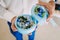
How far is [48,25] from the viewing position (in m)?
1.29

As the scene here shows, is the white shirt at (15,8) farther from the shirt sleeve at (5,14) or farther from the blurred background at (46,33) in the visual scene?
the blurred background at (46,33)

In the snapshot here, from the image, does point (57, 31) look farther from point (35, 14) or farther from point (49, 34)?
point (35, 14)

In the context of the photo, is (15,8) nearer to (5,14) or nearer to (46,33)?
(5,14)

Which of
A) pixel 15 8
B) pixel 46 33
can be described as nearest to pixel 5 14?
pixel 15 8

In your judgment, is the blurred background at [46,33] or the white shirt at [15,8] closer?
the white shirt at [15,8]

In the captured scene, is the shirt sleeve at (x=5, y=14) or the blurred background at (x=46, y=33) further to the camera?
the blurred background at (x=46, y=33)

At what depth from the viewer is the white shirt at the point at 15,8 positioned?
0.75 m

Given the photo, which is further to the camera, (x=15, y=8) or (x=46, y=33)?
(x=46, y=33)

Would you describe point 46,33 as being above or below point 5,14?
below

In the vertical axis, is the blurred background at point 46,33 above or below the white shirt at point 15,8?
below

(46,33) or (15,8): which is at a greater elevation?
(15,8)

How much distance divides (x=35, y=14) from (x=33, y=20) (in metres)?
0.04

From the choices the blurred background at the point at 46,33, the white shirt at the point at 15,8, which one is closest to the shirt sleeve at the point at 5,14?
the white shirt at the point at 15,8

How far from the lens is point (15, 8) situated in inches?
31.7
